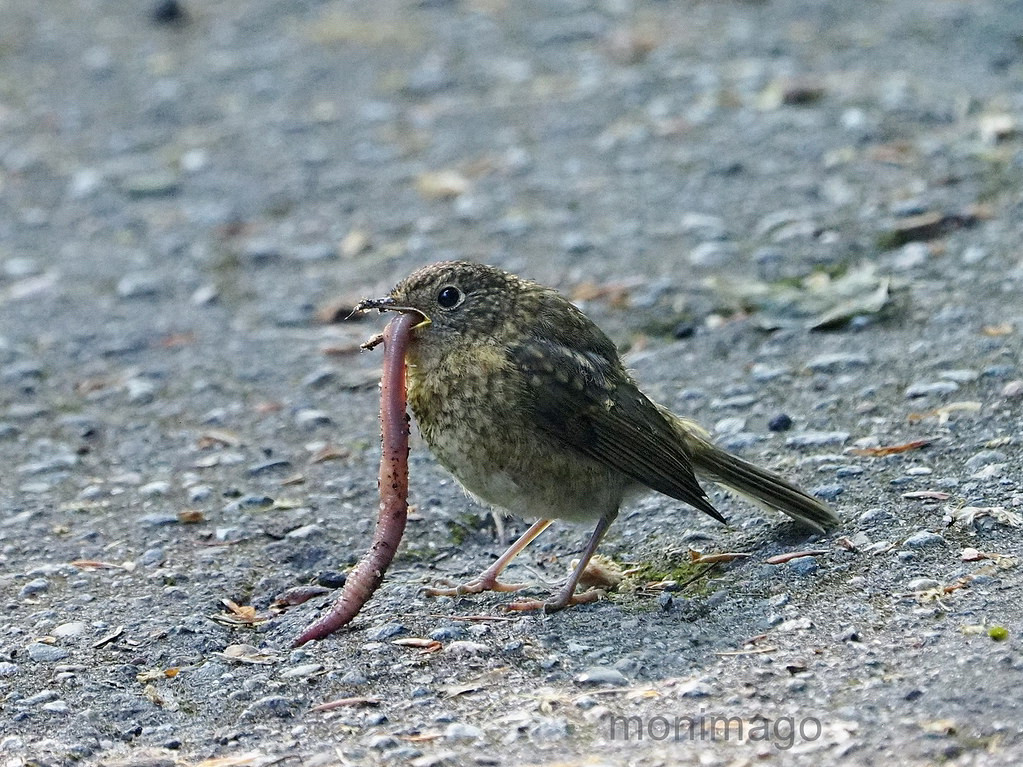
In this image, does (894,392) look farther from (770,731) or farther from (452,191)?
(452,191)

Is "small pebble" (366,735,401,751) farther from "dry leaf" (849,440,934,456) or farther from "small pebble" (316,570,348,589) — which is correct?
"dry leaf" (849,440,934,456)

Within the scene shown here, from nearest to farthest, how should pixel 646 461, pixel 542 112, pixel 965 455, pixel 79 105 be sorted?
1. pixel 646 461
2. pixel 965 455
3. pixel 542 112
4. pixel 79 105

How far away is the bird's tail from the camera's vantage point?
5.70 meters

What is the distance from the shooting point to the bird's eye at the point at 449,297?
19.1ft

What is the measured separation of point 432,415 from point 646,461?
0.84 meters

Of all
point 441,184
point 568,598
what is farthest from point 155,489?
point 441,184

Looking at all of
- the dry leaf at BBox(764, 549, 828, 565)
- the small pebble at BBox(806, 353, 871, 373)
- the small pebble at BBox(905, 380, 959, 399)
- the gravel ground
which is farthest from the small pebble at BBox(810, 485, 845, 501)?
Answer: the small pebble at BBox(806, 353, 871, 373)

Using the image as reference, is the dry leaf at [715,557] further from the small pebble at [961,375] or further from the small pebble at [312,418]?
the small pebble at [312,418]

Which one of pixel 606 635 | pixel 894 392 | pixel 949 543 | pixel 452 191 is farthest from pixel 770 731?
pixel 452 191

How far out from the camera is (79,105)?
1280cm

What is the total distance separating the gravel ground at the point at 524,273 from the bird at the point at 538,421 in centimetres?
26

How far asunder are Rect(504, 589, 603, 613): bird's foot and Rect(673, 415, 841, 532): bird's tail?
72cm

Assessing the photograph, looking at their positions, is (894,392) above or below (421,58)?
below

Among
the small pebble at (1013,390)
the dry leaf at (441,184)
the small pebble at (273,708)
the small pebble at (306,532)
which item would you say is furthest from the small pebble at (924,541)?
the dry leaf at (441,184)
